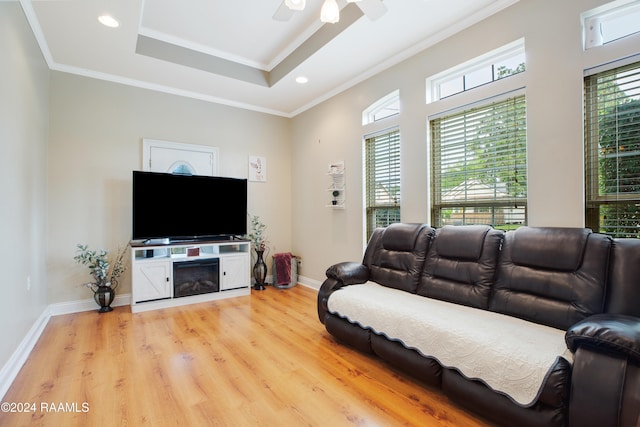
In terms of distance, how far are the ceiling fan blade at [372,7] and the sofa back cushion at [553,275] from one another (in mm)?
1909

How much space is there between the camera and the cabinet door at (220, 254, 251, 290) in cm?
445

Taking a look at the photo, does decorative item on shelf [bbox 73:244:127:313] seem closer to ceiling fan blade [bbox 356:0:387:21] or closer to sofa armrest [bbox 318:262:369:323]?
sofa armrest [bbox 318:262:369:323]

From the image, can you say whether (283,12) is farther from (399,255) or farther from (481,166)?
(399,255)

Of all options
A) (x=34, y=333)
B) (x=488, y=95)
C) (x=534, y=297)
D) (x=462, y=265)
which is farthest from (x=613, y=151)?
(x=34, y=333)

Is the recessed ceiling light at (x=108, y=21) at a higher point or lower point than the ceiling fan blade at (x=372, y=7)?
higher

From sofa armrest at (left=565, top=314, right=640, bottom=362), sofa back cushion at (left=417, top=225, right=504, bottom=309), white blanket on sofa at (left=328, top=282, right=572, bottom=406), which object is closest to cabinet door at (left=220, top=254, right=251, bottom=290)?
white blanket on sofa at (left=328, top=282, right=572, bottom=406)

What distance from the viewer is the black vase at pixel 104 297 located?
3.76m

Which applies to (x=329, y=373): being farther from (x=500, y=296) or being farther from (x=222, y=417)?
(x=500, y=296)

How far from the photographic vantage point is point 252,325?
337cm

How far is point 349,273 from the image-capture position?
9.95 feet

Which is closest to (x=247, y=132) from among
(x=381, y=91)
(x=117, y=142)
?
(x=117, y=142)

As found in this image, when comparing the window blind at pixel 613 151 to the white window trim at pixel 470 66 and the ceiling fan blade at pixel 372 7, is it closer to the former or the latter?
the white window trim at pixel 470 66

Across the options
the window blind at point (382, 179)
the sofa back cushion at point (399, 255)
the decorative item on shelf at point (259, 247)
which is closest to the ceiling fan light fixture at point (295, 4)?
the window blind at point (382, 179)

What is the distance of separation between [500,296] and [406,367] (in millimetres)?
856
